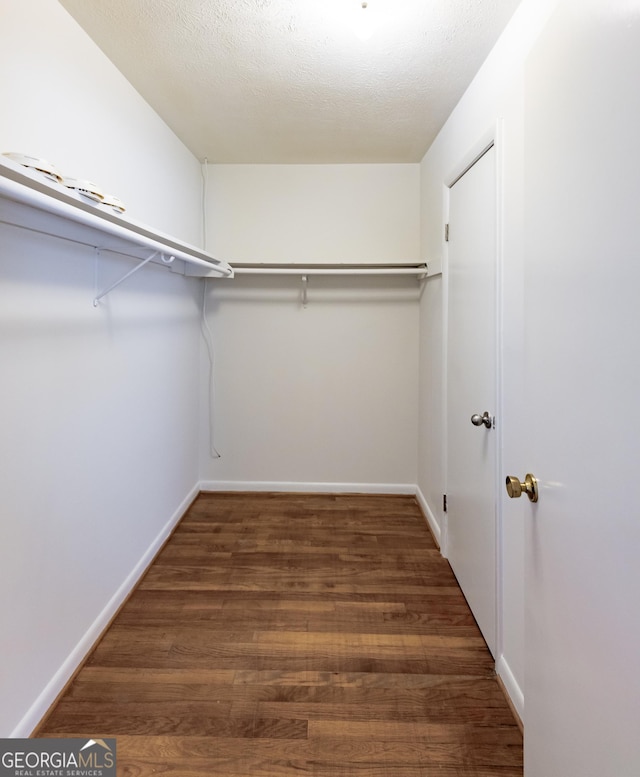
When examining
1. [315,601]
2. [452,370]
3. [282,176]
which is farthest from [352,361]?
[315,601]

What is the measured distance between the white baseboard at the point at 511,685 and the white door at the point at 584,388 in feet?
1.51

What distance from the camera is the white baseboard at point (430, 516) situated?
279 cm

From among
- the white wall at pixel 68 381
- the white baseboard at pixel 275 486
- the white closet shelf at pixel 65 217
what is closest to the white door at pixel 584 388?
the white closet shelf at pixel 65 217

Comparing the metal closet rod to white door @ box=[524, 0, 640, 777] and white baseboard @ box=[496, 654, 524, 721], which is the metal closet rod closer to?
white door @ box=[524, 0, 640, 777]

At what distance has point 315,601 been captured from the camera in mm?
2258

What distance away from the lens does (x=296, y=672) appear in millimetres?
1796

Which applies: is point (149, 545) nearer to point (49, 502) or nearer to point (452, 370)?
point (49, 502)

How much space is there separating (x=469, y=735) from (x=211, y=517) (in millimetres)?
2084

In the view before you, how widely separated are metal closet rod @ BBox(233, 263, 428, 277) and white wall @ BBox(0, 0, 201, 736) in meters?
0.73

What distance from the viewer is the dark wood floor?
1459mm

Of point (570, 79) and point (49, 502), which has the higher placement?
point (570, 79)

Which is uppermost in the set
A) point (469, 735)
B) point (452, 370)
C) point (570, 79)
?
point (570, 79)

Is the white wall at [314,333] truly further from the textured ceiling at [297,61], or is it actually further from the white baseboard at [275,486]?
the textured ceiling at [297,61]

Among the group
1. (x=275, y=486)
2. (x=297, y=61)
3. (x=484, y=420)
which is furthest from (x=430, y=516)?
(x=297, y=61)
